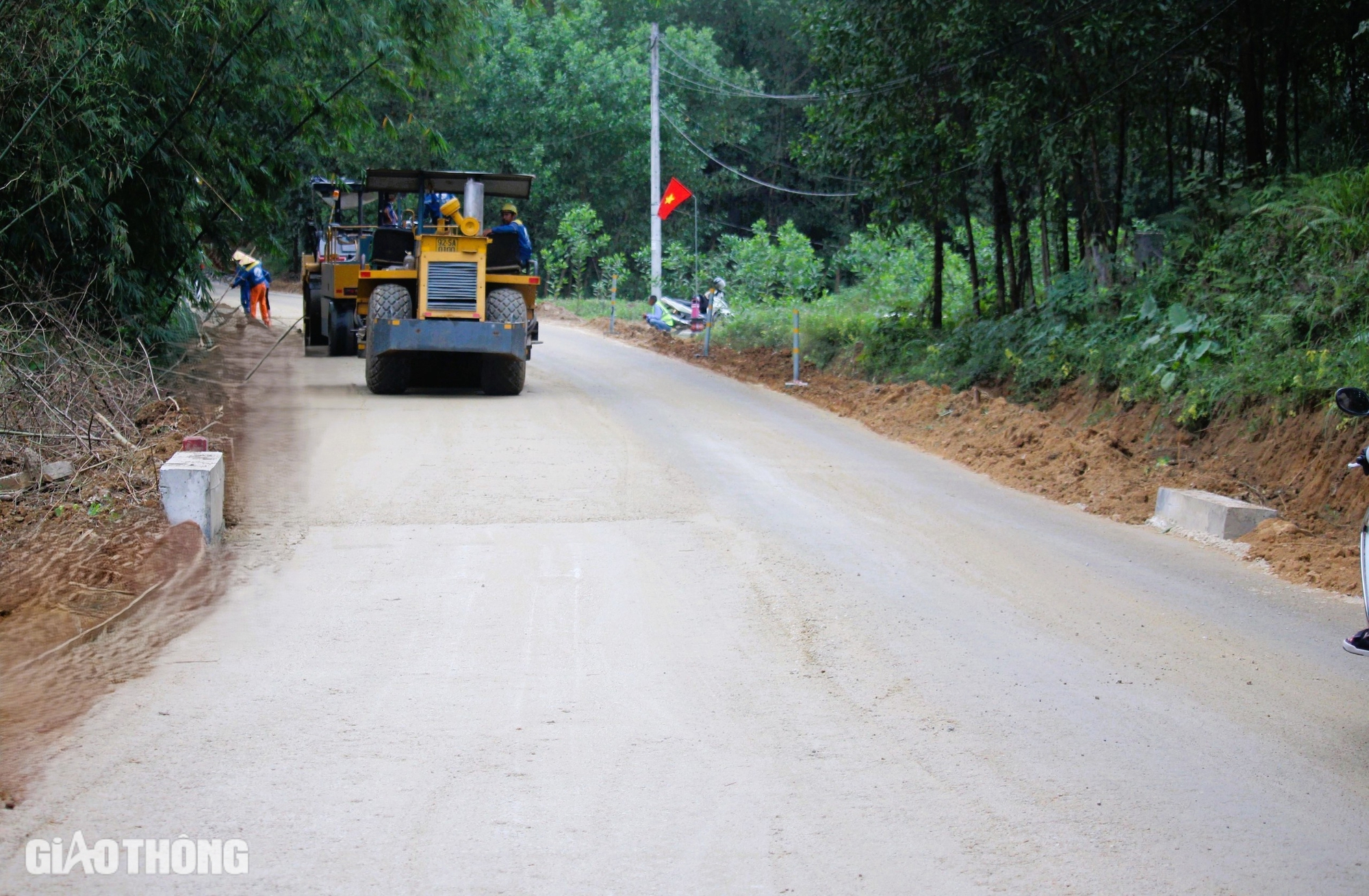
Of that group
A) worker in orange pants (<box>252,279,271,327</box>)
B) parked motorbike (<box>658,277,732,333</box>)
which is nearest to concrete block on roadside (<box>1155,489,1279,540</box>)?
parked motorbike (<box>658,277,732,333</box>)

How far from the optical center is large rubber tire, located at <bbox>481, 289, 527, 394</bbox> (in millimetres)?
16609

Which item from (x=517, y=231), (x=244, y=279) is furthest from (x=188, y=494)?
(x=244, y=279)

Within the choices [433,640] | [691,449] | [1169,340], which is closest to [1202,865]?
[433,640]

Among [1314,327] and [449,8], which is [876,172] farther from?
[1314,327]

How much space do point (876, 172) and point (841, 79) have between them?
164cm

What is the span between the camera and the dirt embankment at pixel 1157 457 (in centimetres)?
941

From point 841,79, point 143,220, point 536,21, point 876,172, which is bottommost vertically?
point 143,220

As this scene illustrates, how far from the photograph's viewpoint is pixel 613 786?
15.6 feet

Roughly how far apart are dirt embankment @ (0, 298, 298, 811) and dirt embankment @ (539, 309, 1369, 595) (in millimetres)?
7290

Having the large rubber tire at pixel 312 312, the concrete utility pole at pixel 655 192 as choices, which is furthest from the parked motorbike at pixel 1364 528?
the concrete utility pole at pixel 655 192

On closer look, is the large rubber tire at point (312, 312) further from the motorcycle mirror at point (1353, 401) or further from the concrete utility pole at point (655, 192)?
the motorcycle mirror at point (1353, 401)

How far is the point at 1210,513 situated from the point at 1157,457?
2591 millimetres

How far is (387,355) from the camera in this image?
16.4 m

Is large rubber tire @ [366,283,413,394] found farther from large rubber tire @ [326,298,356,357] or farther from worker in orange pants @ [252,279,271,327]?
worker in orange pants @ [252,279,271,327]
